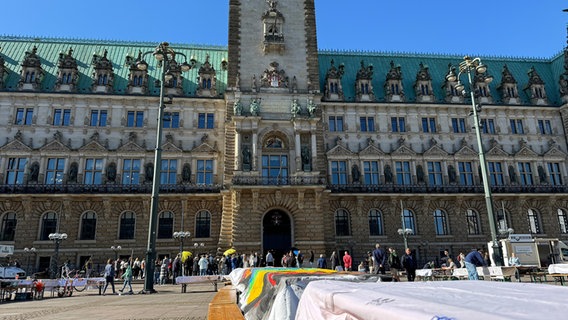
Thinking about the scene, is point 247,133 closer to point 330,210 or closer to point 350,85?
point 330,210

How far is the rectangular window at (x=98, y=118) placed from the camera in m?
36.3

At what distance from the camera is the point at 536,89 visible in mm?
43219

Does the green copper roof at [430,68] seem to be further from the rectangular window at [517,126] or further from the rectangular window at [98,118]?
the rectangular window at [98,118]

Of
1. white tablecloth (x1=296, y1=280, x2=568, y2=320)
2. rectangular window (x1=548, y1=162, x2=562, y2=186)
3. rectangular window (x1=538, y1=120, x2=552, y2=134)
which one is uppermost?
rectangular window (x1=538, y1=120, x2=552, y2=134)

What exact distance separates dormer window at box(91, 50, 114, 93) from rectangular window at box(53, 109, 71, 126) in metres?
3.30

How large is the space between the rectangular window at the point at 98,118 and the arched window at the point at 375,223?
27.3 meters

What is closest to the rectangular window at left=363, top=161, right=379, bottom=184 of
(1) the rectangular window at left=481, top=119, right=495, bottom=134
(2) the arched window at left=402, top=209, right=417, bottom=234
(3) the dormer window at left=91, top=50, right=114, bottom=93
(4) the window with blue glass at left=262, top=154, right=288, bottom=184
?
(2) the arched window at left=402, top=209, right=417, bottom=234

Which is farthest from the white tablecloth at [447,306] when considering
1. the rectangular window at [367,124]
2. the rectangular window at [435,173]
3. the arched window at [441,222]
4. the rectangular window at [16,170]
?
the rectangular window at [16,170]

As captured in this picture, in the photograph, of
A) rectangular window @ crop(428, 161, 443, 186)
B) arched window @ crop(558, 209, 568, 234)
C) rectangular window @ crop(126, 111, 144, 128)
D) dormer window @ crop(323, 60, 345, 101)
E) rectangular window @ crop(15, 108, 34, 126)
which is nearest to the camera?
rectangular window @ crop(15, 108, 34, 126)

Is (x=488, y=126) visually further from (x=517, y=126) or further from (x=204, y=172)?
(x=204, y=172)

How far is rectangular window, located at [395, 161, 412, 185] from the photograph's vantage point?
37969mm

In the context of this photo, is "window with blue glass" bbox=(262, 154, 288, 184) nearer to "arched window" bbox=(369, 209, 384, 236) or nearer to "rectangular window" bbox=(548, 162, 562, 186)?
"arched window" bbox=(369, 209, 384, 236)

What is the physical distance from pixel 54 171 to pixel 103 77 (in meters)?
10.2

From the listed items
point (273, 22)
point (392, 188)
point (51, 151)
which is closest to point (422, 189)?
point (392, 188)
